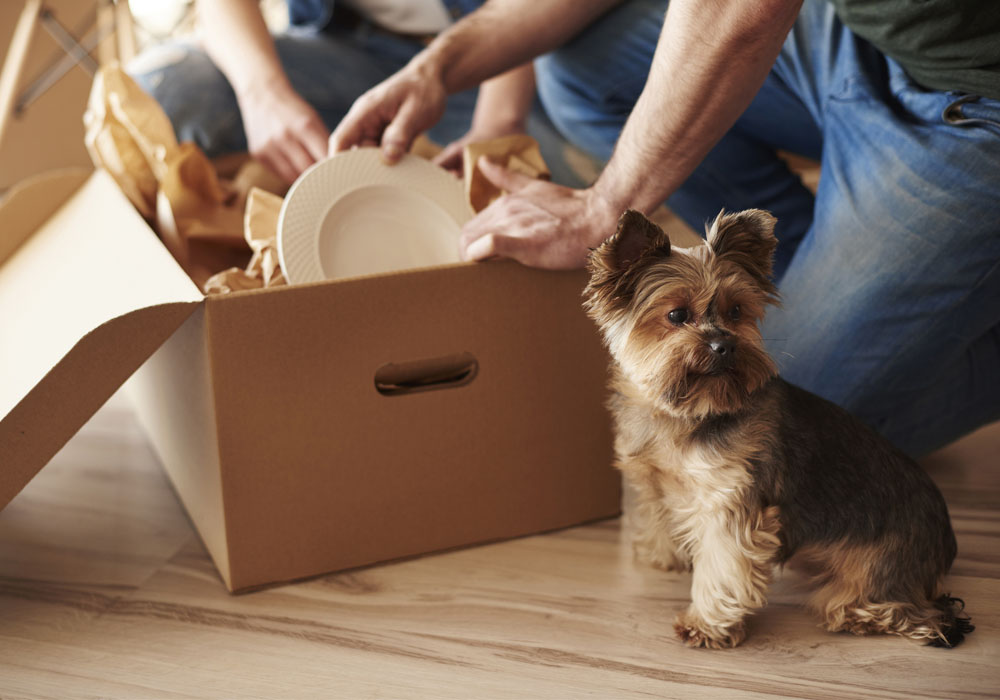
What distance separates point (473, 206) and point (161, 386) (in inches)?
24.4

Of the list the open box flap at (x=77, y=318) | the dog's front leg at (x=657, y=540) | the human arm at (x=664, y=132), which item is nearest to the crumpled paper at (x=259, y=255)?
the open box flap at (x=77, y=318)

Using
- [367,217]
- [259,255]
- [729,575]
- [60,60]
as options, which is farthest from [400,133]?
[60,60]

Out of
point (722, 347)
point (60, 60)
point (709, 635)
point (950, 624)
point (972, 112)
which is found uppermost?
point (60, 60)

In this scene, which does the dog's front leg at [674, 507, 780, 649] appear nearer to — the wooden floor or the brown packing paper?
the wooden floor

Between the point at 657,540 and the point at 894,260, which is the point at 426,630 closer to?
the point at 657,540

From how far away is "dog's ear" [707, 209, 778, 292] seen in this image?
1067 millimetres

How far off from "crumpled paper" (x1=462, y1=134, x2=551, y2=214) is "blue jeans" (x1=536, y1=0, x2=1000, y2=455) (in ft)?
1.33

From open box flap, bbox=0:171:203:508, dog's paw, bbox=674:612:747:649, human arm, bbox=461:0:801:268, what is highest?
open box flap, bbox=0:171:203:508

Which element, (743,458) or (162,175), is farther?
(162,175)

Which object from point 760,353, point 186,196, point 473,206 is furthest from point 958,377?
point 186,196

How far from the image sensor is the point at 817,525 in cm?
114

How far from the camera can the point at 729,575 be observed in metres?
1.12

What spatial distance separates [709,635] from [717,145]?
1058 mm

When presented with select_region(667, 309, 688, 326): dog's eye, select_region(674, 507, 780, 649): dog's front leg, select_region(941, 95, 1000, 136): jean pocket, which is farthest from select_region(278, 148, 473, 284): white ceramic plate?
select_region(941, 95, 1000, 136): jean pocket
